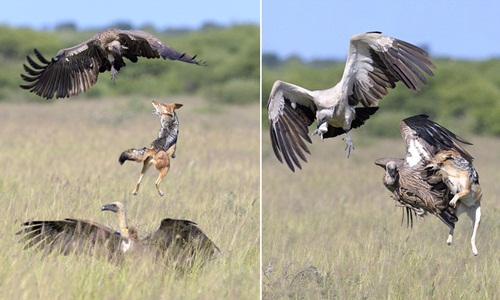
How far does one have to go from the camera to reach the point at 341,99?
6785 mm

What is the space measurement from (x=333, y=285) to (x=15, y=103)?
12.7 metres

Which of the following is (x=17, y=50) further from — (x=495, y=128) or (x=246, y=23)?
(x=246, y=23)

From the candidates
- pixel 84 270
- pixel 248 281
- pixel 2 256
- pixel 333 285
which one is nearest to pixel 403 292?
pixel 333 285

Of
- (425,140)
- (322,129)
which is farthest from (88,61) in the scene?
(425,140)

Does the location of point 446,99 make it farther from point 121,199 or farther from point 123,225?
point 123,225

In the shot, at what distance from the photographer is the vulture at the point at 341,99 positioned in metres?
6.55

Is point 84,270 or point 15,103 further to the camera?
point 15,103

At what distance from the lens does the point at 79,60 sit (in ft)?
21.7

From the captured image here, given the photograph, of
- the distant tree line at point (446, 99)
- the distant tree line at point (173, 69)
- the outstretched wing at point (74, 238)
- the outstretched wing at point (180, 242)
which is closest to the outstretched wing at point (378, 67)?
the outstretched wing at point (180, 242)

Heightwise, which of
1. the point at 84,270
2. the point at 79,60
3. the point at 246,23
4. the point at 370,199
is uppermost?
the point at 79,60

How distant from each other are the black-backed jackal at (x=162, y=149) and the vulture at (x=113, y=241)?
37 centimetres

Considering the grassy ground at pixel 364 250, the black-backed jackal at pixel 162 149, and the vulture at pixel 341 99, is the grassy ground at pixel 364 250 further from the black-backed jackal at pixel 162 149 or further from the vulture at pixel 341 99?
the black-backed jackal at pixel 162 149

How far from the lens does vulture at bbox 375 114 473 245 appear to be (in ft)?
21.9

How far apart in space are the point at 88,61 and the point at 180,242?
4.78 ft
